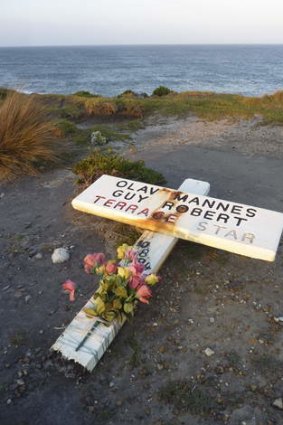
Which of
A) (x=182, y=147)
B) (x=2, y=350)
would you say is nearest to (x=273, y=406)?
(x=2, y=350)

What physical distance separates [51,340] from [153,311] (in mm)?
1016

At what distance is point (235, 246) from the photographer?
412 centimetres

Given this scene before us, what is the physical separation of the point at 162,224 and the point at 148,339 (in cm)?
144

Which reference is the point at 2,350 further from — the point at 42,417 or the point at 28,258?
the point at 28,258

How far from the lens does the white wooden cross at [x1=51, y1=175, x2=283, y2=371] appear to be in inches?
131

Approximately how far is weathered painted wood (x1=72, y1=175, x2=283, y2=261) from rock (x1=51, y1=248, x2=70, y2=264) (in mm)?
679

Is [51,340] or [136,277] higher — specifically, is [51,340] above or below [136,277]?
below

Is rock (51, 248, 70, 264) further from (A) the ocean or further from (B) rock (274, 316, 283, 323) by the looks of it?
(A) the ocean

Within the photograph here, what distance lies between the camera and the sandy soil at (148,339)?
2.98 meters

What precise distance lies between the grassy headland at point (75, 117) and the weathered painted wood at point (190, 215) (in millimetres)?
2478

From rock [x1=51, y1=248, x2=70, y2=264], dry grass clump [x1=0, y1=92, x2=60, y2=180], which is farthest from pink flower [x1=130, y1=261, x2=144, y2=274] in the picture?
dry grass clump [x1=0, y1=92, x2=60, y2=180]

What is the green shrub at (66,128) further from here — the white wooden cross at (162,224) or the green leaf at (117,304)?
the green leaf at (117,304)

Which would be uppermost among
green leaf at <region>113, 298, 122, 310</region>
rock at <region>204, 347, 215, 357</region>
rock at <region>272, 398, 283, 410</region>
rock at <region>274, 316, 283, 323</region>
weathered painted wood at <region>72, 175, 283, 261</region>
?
weathered painted wood at <region>72, 175, 283, 261</region>

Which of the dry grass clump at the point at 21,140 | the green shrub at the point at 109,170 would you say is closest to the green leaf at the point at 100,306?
the green shrub at the point at 109,170
